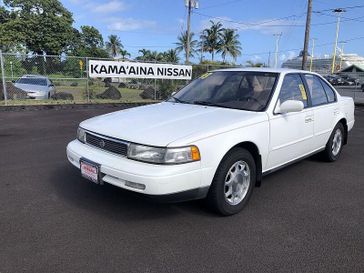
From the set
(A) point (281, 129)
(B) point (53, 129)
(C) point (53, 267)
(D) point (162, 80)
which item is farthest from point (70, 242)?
(D) point (162, 80)

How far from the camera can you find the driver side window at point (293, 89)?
4640mm

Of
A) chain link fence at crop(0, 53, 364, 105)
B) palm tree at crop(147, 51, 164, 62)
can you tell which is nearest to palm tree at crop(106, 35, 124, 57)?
palm tree at crop(147, 51, 164, 62)

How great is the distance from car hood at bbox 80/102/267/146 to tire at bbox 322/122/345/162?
7.35ft

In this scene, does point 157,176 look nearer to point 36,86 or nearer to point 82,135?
point 82,135

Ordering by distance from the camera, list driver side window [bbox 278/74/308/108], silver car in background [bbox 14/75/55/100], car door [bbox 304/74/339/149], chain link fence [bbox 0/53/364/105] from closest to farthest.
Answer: driver side window [bbox 278/74/308/108]
car door [bbox 304/74/339/149]
chain link fence [bbox 0/53/364/105]
silver car in background [bbox 14/75/55/100]

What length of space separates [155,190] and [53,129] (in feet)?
20.7

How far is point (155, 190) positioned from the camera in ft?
10.7

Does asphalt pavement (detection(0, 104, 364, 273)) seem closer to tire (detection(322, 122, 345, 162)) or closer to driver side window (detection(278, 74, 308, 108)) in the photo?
tire (detection(322, 122, 345, 162))

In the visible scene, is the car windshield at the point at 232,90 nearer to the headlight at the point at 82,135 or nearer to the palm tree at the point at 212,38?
the headlight at the point at 82,135

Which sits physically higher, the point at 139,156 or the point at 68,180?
the point at 139,156

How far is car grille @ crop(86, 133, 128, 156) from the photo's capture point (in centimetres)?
354

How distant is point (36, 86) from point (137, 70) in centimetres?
425

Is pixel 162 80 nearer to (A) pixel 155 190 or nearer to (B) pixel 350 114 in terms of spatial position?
(B) pixel 350 114

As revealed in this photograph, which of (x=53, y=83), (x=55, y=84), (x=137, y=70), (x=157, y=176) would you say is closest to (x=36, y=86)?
(x=53, y=83)
